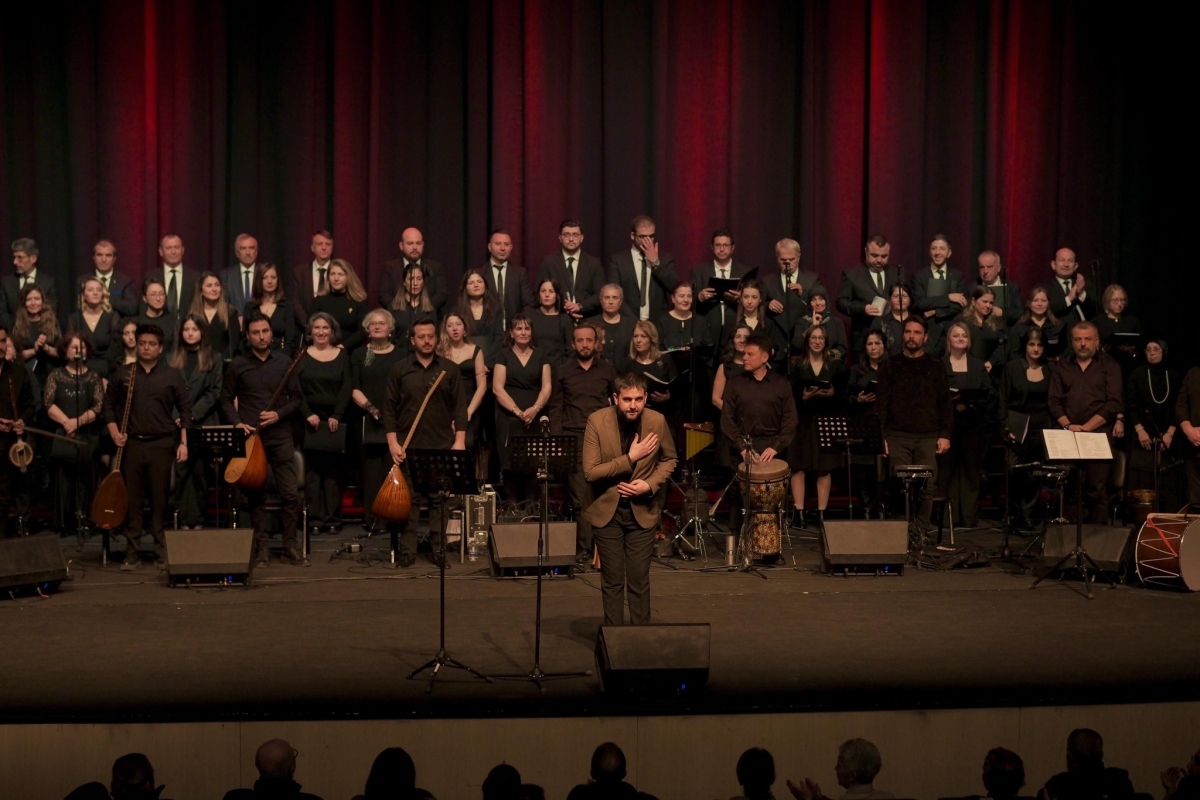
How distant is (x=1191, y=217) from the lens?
1441cm

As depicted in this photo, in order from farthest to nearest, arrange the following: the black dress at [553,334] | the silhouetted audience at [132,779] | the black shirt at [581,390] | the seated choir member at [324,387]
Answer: the black dress at [553,334]
the seated choir member at [324,387]
the black shirt at [581,390]
the silhouetted audience at [132,779]

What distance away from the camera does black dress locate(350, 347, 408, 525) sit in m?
11.1

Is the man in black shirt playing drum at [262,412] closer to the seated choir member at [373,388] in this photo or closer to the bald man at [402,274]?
the seated choir member at [373,388]

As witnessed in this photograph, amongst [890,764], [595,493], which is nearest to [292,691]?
[595,493]

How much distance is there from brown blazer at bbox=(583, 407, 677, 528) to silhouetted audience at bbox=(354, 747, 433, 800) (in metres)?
2.82

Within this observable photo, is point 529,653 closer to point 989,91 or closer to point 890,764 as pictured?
point 890,764

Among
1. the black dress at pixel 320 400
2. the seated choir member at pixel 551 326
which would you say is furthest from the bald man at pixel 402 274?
the black dress at pixel 320 400

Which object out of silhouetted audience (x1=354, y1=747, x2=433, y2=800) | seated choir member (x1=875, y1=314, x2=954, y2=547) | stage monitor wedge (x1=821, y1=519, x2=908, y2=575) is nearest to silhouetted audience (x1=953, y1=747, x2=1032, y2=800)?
silhouetted audience (x1=354, y1=747, x2=433, y2=800)

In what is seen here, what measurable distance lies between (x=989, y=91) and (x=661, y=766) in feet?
35.0

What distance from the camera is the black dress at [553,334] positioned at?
38.2 feet

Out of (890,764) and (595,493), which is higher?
(595,493)

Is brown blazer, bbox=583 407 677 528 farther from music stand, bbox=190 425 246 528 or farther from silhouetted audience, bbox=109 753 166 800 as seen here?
music stand, bbox=190 425 246 528

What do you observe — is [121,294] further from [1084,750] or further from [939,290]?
[1084,750]

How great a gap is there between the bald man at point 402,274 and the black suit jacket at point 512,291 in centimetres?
45
